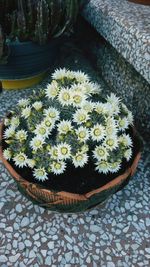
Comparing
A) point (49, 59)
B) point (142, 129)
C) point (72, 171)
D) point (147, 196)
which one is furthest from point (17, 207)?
point (49, 59)

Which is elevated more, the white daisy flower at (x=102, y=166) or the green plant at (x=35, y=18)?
the green plant at (x=35, y=18)

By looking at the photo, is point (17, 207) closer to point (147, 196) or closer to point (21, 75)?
point (147, 196)

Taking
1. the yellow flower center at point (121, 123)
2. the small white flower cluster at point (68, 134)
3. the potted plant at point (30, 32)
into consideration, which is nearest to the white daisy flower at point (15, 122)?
the small white flower cluster at point (68, 134)

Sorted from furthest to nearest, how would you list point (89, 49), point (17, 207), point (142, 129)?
point (89, 49), point (142, 129), point (17, 207)

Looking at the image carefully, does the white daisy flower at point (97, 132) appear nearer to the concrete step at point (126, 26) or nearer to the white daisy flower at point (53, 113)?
the white daisy flower at point (53, 113)

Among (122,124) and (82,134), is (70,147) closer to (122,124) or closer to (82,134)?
(82,134)

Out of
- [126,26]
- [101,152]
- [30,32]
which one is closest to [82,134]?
[101,152]

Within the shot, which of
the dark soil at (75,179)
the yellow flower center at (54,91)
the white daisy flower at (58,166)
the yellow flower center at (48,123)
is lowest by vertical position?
the dark soil at (75,179)
